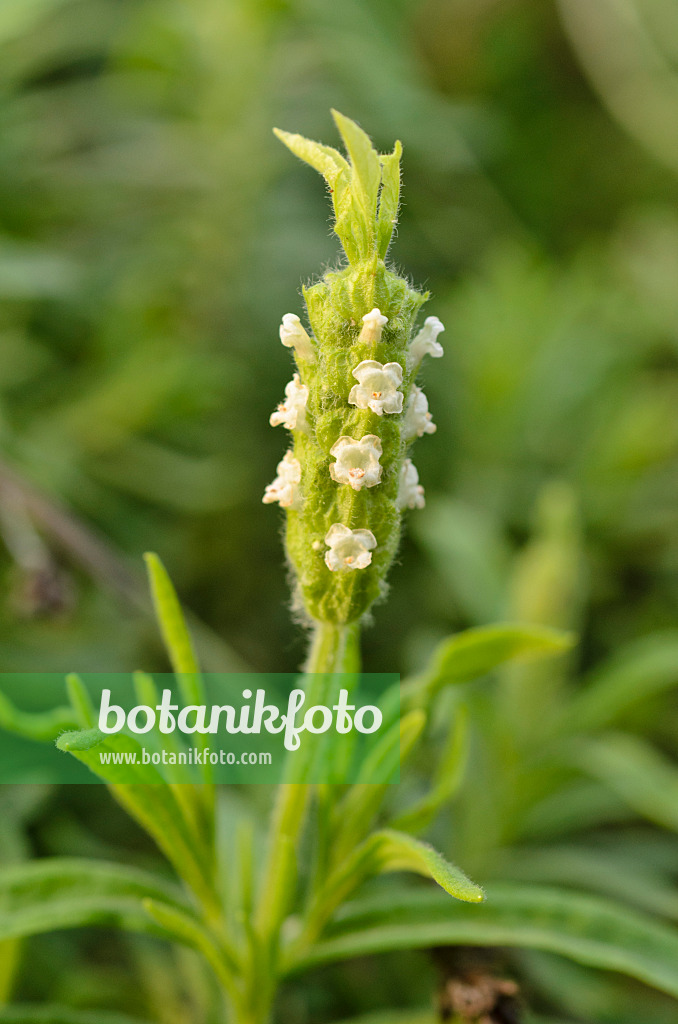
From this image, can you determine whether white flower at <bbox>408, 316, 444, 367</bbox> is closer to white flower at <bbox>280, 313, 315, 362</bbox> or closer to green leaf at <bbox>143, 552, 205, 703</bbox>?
white flower at <bbox>280, 313, 315, 362</bbox>

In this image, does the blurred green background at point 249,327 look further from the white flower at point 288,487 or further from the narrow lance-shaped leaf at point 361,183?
the narrow lance-shaped leaf at point 361,183

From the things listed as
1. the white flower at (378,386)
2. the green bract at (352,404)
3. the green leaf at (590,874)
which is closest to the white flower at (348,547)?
the green bract at (352,404)

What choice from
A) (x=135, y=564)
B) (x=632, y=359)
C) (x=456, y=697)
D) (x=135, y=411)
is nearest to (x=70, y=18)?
(x=135, y=411)

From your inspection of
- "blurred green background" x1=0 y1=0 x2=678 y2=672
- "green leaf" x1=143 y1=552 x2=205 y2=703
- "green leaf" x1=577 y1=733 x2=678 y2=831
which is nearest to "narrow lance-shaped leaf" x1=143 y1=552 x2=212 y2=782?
"green leaf" x1=143 y1=552 x2=205 y2=703

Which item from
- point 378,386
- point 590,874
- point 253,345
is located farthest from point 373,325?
point 253,345

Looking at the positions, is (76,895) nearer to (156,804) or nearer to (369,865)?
(156,804)

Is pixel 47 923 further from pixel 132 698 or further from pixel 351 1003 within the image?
pixel 351 1003
